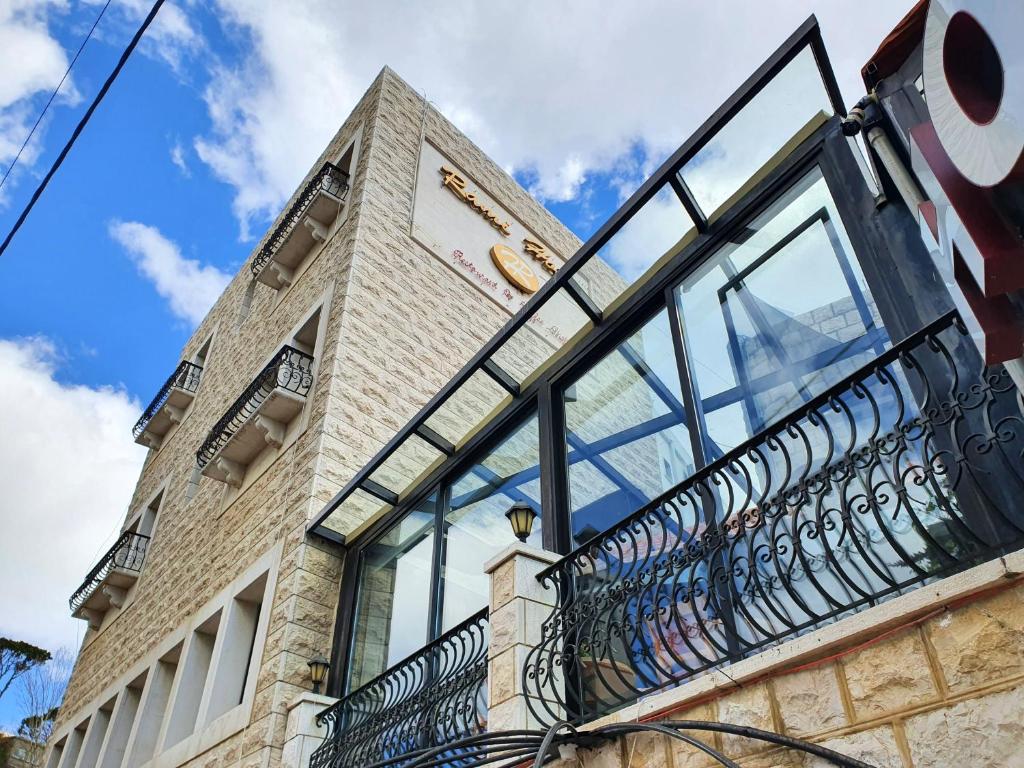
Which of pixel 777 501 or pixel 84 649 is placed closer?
pixel 777 501

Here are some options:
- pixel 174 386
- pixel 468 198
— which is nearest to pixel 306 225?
pixel 468 198

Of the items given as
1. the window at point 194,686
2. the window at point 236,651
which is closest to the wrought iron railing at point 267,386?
the window at point 194,686

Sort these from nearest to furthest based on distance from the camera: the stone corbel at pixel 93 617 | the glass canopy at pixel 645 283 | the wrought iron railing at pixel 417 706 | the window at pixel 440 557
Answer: the glass canopy at pixel 645 283 → the wrought iron railing at pixel 417 706 → the window at pixel 440 557 → the stone corbel at pixel 93 617

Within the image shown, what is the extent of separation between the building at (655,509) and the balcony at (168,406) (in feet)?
17.5

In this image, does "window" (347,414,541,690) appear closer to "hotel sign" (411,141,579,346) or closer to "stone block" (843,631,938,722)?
"stone block" (843,631,938,722)

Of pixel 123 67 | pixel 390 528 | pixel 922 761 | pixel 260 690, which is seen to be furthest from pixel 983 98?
pixel 260 690

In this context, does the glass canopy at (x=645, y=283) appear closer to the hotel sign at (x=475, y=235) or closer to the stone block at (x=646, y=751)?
the stone block at (x=646, y=751)

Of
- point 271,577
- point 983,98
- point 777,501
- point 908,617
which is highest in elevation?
point 271,577

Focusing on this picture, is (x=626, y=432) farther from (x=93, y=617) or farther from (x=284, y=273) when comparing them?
(x=93, y=617)

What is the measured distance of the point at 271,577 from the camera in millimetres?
8227

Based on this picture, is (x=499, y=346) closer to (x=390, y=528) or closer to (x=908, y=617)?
(x=390, y=528)

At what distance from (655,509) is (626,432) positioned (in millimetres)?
1301

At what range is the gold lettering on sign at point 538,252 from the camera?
14.9 meters

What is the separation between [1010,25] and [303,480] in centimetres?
796
